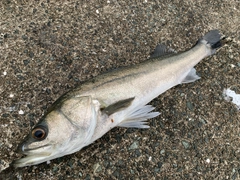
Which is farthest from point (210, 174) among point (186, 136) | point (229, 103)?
point (229, 103)

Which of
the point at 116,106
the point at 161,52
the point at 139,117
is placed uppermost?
the point at 161,52

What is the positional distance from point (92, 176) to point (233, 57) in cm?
249

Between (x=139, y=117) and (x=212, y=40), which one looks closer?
(x=139, y=117)

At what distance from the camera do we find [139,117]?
2.50 m

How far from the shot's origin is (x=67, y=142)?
6.57ft

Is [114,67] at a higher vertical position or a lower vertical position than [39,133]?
lower

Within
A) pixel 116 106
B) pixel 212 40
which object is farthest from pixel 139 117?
pixel 212 40

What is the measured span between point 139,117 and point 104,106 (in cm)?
45

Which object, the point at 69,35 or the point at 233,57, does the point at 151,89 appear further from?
the point at 233,57

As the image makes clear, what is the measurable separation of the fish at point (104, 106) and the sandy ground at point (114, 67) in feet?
0.90

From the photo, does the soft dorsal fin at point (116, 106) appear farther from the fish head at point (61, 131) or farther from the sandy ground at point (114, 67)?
the sandy ground at point (114, 67)

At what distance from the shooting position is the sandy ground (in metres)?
2.45

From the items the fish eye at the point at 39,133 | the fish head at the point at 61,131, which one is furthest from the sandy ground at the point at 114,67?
the fish eye at the point at 39,133

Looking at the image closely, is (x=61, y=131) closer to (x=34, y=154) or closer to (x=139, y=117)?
(x=34, y=154)
